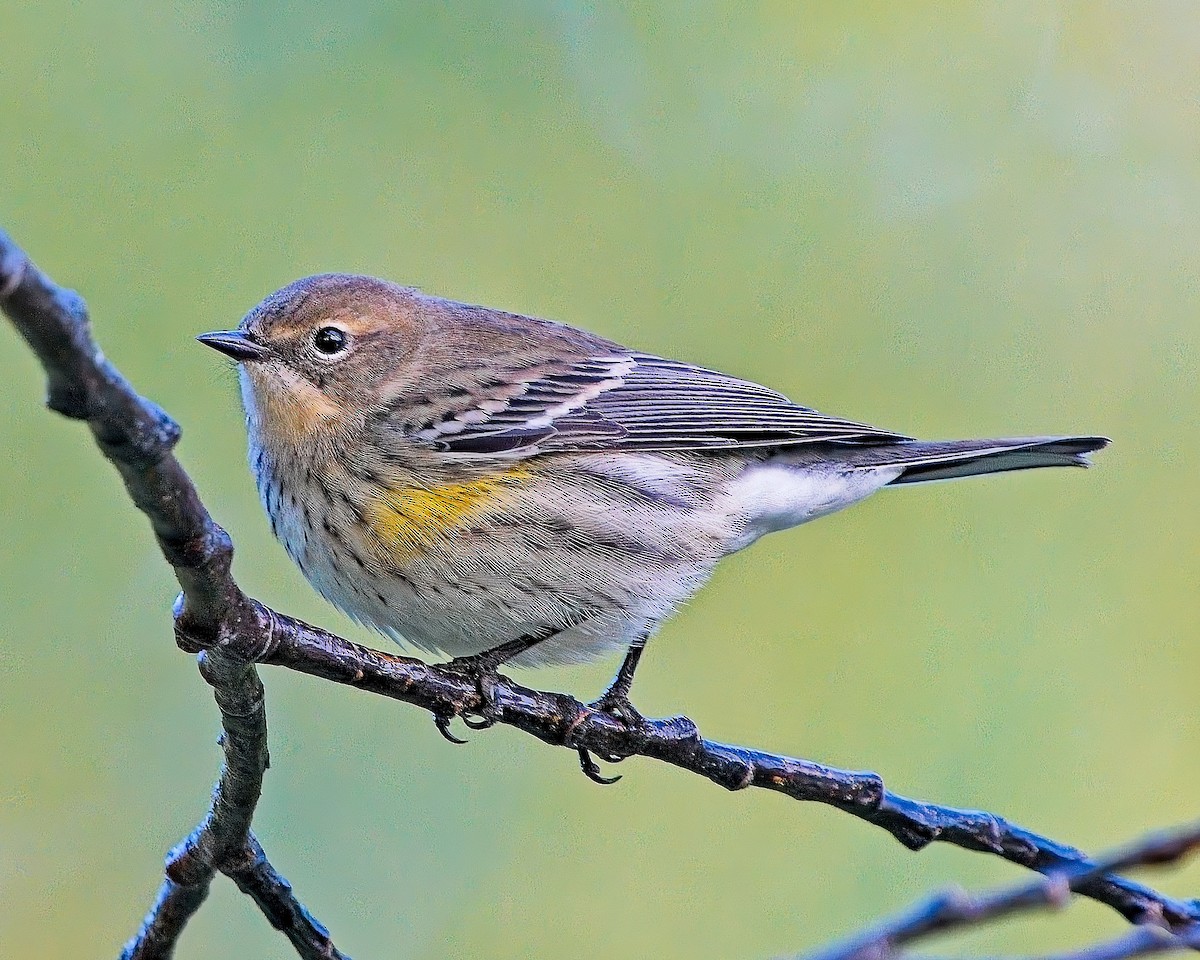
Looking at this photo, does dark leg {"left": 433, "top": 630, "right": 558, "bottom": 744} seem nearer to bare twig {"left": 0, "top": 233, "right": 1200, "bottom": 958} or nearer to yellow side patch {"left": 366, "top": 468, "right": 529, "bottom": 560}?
bare twig {"left": 0, "top": 233, "right": 1200, "bottom": 958}

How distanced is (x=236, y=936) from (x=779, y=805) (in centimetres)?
235

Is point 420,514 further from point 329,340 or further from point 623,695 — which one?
point 329,340

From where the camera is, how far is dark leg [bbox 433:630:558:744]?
3.32m

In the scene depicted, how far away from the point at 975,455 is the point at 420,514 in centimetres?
215

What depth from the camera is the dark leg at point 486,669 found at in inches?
131

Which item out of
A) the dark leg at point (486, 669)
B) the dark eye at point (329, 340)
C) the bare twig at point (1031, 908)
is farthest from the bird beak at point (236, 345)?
the bare twig at point (1031, 908)

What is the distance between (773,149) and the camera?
21.5ft

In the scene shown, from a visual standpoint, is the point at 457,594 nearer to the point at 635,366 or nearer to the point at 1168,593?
the point at 635,366

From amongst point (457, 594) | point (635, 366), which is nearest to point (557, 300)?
point (635, 366)

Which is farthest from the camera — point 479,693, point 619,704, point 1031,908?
point 619,704

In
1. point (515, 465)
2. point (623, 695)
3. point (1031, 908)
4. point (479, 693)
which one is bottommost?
point (1031, 908)

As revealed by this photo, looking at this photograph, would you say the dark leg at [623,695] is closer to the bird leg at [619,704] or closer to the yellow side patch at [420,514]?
the bird leg at [619,704]

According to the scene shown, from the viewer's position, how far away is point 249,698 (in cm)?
270

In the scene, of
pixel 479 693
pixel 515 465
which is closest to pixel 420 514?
pixel 515 465
